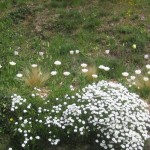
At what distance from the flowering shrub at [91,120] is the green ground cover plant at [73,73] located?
0.05 feet

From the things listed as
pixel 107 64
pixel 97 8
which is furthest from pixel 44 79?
pixel 97 8

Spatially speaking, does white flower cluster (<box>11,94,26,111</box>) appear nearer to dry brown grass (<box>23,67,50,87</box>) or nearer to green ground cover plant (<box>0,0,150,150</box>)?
green ground cover plant (<box>0,0,150,150</box>)

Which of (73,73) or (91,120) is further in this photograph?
(73,73)

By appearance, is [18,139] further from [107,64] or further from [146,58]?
[146,58]

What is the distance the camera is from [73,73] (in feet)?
32.9

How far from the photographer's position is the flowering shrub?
7.41 metres

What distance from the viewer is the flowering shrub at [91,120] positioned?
7.41m

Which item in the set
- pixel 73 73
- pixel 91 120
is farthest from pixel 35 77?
pixel 91 120

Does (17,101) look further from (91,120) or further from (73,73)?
(73,73)

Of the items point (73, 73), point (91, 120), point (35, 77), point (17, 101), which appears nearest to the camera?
point (91, 120)

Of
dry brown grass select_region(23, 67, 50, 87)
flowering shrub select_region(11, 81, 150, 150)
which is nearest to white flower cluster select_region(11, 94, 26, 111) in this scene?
flowering shrub select_region(11, 81, 150, 150)

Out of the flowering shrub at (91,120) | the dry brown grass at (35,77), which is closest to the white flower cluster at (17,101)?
the flowering shrub at (91,120)

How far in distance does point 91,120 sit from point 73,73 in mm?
2562

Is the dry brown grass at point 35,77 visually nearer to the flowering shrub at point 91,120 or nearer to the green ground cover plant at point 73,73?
the green ground cover plant at point 73,73
